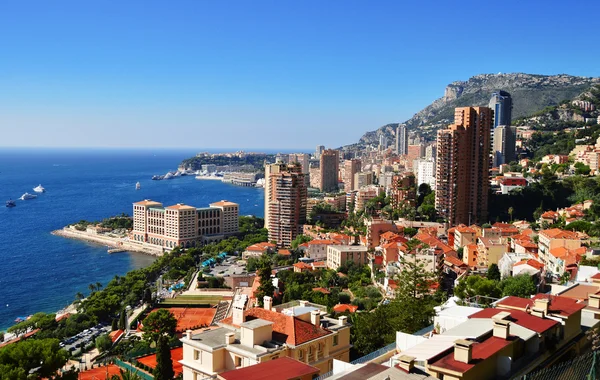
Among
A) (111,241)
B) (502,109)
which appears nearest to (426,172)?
(502,109)

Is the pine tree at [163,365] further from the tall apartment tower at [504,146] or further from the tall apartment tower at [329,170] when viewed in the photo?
the tall apartment tower at [329,170]

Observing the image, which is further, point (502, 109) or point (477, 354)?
point (502, 109)

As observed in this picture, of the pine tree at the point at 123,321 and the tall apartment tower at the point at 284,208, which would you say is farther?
the tall apartment tower at the point at 284,208

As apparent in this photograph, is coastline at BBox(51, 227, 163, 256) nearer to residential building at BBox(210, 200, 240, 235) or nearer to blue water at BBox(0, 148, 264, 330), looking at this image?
blue water at BBox(0, 148, 264, 330)

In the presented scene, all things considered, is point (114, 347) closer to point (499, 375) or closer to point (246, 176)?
point (499, 375)

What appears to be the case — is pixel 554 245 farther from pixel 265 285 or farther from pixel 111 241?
pixel 111 241

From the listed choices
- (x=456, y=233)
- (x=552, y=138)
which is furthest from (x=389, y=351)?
(x=552, y=138)

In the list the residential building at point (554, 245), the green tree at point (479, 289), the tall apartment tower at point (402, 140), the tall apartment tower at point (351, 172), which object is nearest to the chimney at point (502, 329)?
the green tree at point (479, 289)
